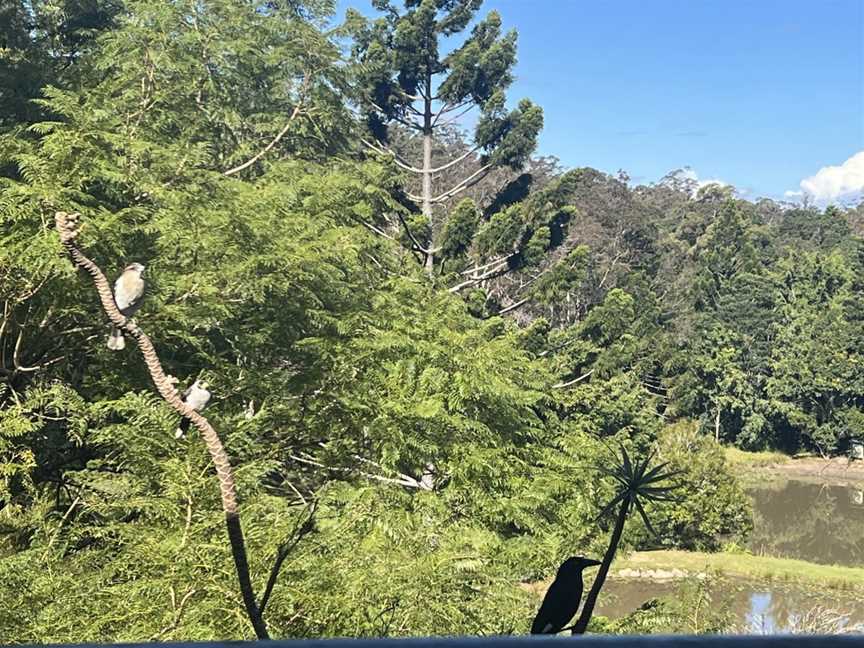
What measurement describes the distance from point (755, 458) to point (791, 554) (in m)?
5.60

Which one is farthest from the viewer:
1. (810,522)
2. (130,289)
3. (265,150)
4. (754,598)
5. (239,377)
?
(810,522)

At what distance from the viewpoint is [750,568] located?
388 inches

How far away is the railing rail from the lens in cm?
50

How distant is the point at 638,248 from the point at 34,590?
57.3 ft

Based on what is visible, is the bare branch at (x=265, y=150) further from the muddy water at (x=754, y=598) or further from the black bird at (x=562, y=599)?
the muddy water at (x=754, y=598)

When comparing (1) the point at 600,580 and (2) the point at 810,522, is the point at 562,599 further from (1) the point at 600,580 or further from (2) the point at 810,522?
(2) the point at 810,522

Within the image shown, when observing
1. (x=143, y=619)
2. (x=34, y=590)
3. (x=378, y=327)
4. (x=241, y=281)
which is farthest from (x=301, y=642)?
(x=378, y=327)

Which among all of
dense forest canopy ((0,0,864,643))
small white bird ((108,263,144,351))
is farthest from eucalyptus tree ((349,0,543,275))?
small white bird ((108,263,144,351))

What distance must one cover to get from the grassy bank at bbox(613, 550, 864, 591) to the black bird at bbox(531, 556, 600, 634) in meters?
8.99

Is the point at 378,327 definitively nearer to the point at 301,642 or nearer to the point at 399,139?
the point at 301,642

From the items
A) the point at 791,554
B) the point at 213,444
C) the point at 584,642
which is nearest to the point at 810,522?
the point at 791,554

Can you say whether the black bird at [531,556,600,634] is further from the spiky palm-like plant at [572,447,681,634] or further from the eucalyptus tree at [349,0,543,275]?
the eucalyptus tree at [349,0,543,275]

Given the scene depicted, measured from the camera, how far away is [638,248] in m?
18.5

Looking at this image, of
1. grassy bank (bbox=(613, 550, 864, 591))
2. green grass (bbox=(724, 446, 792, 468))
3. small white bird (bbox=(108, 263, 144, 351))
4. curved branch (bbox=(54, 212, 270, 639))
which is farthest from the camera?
green grass (bbox=(724, 446, 792, 468))
